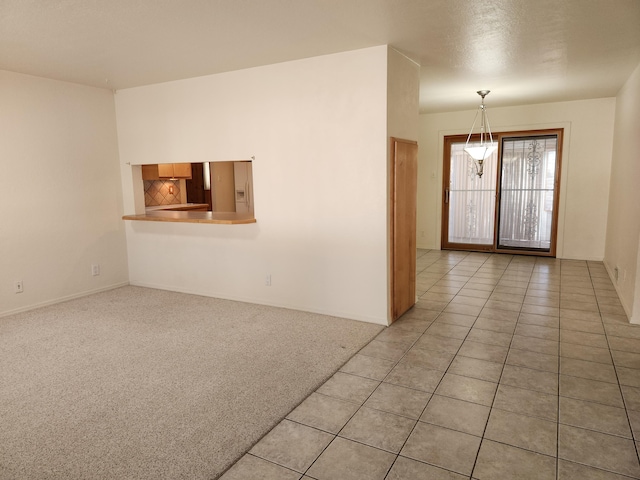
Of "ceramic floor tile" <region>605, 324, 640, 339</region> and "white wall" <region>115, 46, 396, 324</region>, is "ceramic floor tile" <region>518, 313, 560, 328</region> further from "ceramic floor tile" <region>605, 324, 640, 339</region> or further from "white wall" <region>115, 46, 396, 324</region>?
"white wall" <region>115, 46, 396, 324</region>

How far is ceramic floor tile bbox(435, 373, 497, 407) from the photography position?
2588 millimetres

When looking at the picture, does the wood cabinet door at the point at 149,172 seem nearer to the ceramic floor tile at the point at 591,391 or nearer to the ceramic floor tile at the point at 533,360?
the ceramic floor tile at the point at 533,360

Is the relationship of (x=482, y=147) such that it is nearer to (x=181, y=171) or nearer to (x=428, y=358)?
(x=428, y=358)

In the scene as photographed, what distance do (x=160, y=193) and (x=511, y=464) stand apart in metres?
6.84

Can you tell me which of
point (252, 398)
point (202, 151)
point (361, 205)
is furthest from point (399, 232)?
point (202, 151)

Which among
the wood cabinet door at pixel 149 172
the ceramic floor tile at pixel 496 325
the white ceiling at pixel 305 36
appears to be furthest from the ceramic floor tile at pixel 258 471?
the wood cabinet door at pixel 149 172

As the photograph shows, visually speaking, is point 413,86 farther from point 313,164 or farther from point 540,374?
point 540,374

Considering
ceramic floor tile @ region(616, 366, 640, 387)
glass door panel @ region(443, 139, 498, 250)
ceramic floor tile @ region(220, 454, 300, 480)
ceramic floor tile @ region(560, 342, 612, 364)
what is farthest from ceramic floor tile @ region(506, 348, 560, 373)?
glass door panel @ region(443, 139, 498, 250)

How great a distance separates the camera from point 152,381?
287cm

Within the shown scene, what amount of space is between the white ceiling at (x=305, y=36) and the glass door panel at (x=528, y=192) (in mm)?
2191

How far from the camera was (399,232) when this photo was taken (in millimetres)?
3979

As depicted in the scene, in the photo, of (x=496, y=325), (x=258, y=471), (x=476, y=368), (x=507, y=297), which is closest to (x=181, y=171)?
(x=507, y=297)

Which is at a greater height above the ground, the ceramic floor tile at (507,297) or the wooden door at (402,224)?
the wooden door at (402,224)

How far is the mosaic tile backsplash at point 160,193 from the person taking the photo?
7.20m
